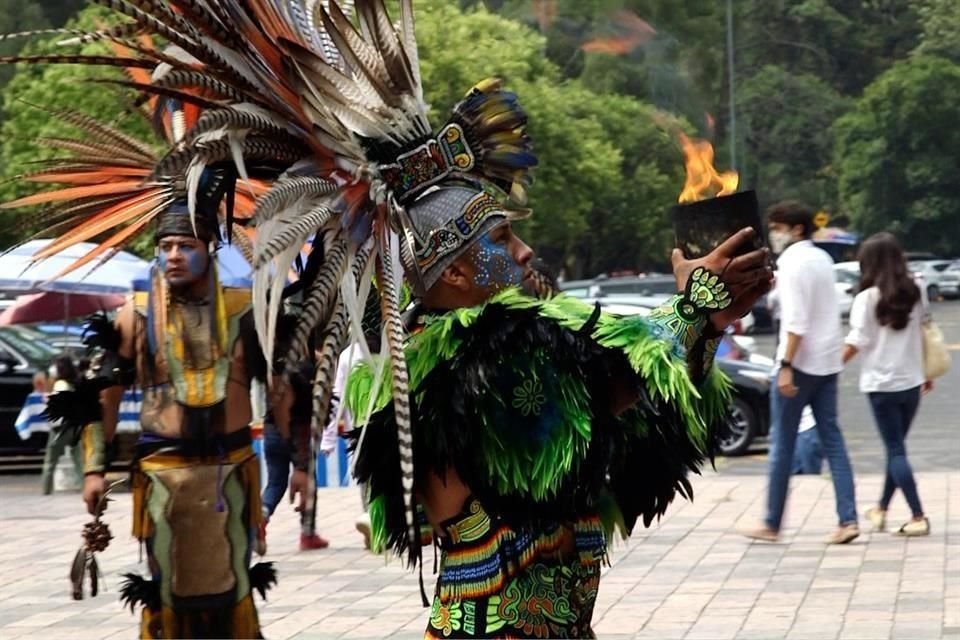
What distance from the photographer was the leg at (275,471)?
10.1m

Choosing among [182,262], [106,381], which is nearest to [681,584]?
[106,381]

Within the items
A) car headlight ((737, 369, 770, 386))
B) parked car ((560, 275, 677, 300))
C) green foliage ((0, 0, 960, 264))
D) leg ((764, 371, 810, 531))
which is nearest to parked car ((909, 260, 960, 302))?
green foliage ((0, 0, 960, 264))

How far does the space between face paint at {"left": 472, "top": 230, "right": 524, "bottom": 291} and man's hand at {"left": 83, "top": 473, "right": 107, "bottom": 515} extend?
107 inches

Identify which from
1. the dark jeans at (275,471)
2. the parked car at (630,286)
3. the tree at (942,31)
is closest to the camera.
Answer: the dark jeans at (275,471)

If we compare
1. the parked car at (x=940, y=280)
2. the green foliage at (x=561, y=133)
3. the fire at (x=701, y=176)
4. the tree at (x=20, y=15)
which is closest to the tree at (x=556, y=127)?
the green foliage at (x=561, y=133)

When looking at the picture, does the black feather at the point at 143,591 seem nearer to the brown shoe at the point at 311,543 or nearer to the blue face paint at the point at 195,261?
the blue face paint at the point at 195,261

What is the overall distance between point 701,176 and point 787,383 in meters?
5.60

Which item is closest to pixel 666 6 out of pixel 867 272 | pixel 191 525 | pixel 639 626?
pixel 867 272

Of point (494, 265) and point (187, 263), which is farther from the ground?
point (494, 265)

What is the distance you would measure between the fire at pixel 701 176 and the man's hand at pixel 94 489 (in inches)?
109

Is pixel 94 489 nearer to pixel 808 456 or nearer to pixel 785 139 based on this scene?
pixel 808 456

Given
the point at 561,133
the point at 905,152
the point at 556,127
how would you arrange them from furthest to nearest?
the point at 905,152 → the point at 561,133 → the point at 556,127

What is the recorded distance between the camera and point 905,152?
6494 cm

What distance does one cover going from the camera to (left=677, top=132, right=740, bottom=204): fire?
12.6 ft
